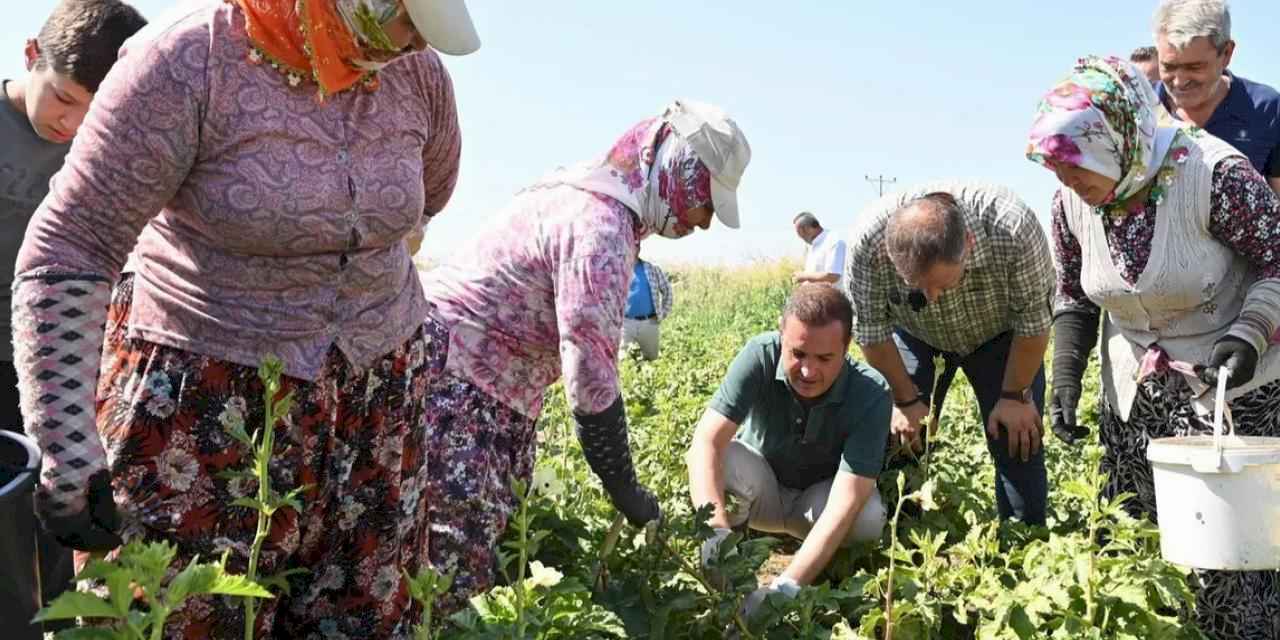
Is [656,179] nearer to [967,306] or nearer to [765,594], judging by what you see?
[765,594]

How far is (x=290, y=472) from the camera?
6.14ft

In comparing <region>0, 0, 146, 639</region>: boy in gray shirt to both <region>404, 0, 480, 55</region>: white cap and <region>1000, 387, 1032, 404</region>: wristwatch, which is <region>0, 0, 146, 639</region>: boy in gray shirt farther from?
<region>1000, 387, 1032, 404</region>: wristwatch

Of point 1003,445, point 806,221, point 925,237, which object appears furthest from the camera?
point 806,221

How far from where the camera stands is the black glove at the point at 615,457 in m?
2.40

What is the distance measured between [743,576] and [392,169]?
1.14 meters

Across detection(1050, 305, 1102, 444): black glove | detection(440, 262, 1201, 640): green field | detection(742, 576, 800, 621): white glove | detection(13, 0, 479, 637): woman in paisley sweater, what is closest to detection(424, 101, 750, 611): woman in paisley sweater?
detection(440, 262, 1201, 640): green field

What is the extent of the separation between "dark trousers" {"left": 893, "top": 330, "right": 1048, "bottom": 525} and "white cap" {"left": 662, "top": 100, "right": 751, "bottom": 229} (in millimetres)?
1622

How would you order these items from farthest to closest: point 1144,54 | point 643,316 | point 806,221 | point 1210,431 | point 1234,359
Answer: point 806,221
point 643,316
point 1144,54
point 1210,431
point 1234,359

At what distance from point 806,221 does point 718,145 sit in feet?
27.3

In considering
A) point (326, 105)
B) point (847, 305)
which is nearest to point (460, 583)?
point (326, 105)

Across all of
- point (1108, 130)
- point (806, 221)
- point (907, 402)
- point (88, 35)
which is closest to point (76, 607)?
point (88, 35)

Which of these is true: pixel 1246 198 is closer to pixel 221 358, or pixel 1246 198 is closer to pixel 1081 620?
pixel 1081 620

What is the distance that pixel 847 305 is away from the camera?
3.33 m

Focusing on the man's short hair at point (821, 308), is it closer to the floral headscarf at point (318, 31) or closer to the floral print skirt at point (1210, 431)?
the floral print skirt at point (1210, 431)
